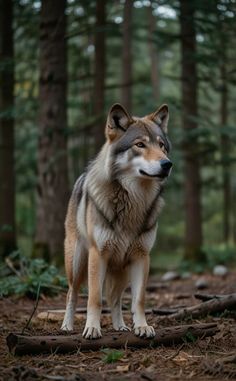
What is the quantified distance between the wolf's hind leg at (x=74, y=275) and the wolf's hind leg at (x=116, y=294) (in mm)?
401

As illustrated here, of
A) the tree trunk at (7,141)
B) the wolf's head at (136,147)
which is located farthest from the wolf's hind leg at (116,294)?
the tree trunk at (7,141)

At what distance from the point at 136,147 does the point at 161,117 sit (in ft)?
2.84

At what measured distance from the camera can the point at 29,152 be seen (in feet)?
62.0

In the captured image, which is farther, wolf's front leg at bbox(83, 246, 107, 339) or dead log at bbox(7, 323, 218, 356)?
wolf's front leg at bbox(83, 246, 107, 339)

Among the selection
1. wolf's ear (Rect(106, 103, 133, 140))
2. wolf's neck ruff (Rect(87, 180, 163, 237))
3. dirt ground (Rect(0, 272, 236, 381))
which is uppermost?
wolf's ear (Rect(106, 103, 133, 140))

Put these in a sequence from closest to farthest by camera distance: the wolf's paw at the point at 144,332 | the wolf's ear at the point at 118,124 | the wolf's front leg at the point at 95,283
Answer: the wolf's paw at the point at 144,332 → the wolf's front leg at the point at 95,283 → the wolf's ear at the point at 118,124

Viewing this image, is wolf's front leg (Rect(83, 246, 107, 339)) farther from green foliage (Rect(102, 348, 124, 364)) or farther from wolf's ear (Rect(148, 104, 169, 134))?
wolf's ear (Rect(148, 104, 169, 134))

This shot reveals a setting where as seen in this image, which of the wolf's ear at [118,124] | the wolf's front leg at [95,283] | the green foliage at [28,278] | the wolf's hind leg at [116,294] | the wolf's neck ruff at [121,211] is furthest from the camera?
the green foliage at [28,278]

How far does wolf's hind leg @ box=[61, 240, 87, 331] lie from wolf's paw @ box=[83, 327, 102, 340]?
3.67 ft

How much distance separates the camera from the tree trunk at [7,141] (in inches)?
565

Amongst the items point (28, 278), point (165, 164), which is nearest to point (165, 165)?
point (165, 164)

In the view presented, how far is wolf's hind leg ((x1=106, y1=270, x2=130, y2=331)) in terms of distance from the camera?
236 inches

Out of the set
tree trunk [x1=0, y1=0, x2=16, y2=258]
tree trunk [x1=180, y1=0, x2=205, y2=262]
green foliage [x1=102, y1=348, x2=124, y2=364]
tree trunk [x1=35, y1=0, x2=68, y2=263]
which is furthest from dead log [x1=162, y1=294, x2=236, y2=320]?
tree trunk [x1=180, y1=0, x2=205, y2=262]

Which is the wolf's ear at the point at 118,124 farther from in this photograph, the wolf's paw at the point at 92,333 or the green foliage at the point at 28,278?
the green foliage at the point at 28,278
